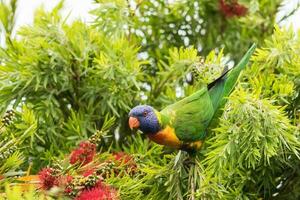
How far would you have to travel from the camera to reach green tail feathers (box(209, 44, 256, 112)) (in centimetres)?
129

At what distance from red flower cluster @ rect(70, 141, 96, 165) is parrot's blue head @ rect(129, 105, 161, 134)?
10cm

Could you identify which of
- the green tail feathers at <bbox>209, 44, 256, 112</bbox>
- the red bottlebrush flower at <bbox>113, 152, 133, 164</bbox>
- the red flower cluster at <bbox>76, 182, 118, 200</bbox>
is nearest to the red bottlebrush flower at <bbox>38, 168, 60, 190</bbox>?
the red flower cluster at <bbox>76, 182, 118, 200</bbox>

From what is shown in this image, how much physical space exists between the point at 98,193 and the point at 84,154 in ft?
0.42

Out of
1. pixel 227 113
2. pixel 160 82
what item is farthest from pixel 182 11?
pixel 227 113

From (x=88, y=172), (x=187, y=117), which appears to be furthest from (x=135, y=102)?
(x=88, y=172)

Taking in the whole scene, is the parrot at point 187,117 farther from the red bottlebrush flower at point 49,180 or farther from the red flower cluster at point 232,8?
the red flower cluster at point 232,8

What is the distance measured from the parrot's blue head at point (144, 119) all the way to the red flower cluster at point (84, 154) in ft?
0.31

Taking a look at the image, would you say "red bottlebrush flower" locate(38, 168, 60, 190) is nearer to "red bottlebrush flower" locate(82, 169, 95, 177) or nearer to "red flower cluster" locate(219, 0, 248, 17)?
"red bottlebrush flower" locate(82, 169, 95, 177)

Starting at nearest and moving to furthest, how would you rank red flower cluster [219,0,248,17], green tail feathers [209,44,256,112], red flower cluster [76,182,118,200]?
red flower cluster [76,182,118,200] → green tail feathers [209,44,256,112] → red flower cluster [219,0,248,17]

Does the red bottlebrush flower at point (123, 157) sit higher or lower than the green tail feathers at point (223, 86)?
lower

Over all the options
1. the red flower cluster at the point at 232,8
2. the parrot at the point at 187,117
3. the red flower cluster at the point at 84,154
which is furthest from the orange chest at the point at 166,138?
the red flower cluster at the point at 232,8

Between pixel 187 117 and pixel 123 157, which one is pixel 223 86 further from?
pixel 123 157

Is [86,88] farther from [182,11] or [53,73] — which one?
[182,11]

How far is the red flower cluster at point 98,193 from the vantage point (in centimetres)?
107
